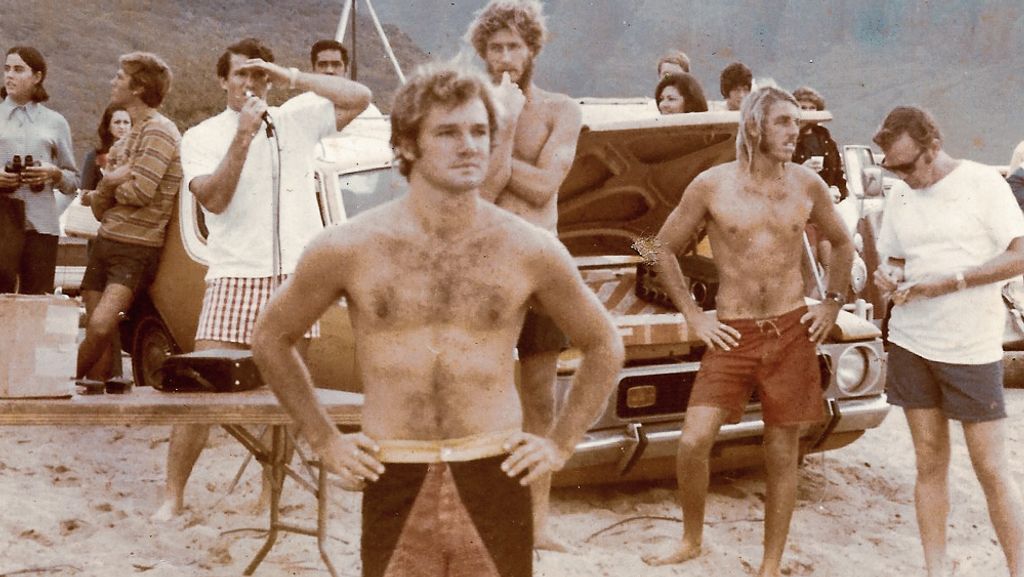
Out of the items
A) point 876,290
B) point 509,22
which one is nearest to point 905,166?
point 509,22

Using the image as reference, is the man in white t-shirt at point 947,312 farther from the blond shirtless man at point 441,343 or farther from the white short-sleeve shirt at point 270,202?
the blond shirtless man at point 441,343

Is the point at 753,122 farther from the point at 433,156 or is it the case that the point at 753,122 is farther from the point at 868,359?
the point at 433,156

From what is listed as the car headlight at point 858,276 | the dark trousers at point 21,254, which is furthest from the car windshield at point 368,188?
the car headlight at point 858,276

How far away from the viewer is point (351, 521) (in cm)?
636

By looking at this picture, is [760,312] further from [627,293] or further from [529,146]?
[627,293]

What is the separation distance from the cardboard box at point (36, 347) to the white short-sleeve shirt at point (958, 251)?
3.18 m

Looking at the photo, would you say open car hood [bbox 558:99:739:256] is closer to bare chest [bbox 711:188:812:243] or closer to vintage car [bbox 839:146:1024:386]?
bare chest [bbox 711:188:812:243]

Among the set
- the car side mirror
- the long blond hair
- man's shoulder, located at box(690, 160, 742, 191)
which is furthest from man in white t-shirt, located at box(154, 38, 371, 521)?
the car side mirror

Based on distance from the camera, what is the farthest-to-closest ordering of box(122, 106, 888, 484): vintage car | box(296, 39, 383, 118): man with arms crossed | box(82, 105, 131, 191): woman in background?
box(82, 105, 131, 191): woman in background → box(296, 39, 383, 118): man with arms crossed → box(122, 106, 888, 484): vintage car

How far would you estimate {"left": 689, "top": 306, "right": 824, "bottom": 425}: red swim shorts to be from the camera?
5.56 m

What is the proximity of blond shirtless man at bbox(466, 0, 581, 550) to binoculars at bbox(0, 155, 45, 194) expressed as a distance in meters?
2.96

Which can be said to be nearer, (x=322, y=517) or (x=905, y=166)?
(x=322, y=517)

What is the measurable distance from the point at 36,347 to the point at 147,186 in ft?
9.12

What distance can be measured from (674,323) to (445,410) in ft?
10.4
